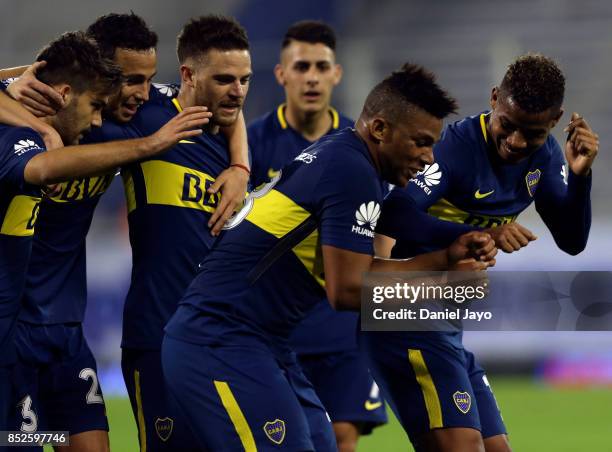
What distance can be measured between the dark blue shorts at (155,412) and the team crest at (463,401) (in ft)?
4.06

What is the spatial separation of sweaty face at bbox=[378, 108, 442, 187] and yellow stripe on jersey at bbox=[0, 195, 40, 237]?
145cm

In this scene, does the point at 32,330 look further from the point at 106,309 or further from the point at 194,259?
the point at 106,309

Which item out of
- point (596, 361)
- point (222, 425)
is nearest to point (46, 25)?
point (596, 361)

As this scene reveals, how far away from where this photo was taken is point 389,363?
5.61m

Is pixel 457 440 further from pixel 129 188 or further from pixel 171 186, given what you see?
pixel 129 188

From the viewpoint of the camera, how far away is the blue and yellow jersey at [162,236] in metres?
5.57

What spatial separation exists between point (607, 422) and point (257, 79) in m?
6.90

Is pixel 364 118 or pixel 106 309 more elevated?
pixel 364 118

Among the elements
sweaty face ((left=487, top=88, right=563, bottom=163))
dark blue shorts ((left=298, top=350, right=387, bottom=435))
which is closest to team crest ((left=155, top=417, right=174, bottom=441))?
dark blue shorts ((left=298, top=350, right=387, bottom=435))

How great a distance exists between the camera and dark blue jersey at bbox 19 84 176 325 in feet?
17.6

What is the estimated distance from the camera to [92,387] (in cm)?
550

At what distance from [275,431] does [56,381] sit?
1.42m

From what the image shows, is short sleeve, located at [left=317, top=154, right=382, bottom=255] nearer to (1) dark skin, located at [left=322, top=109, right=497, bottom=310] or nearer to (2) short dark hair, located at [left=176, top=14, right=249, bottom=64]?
(1) dark skin, located at [left=322, top=109, right=497, bottom=310]

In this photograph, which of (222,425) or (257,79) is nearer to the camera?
(222,425)
